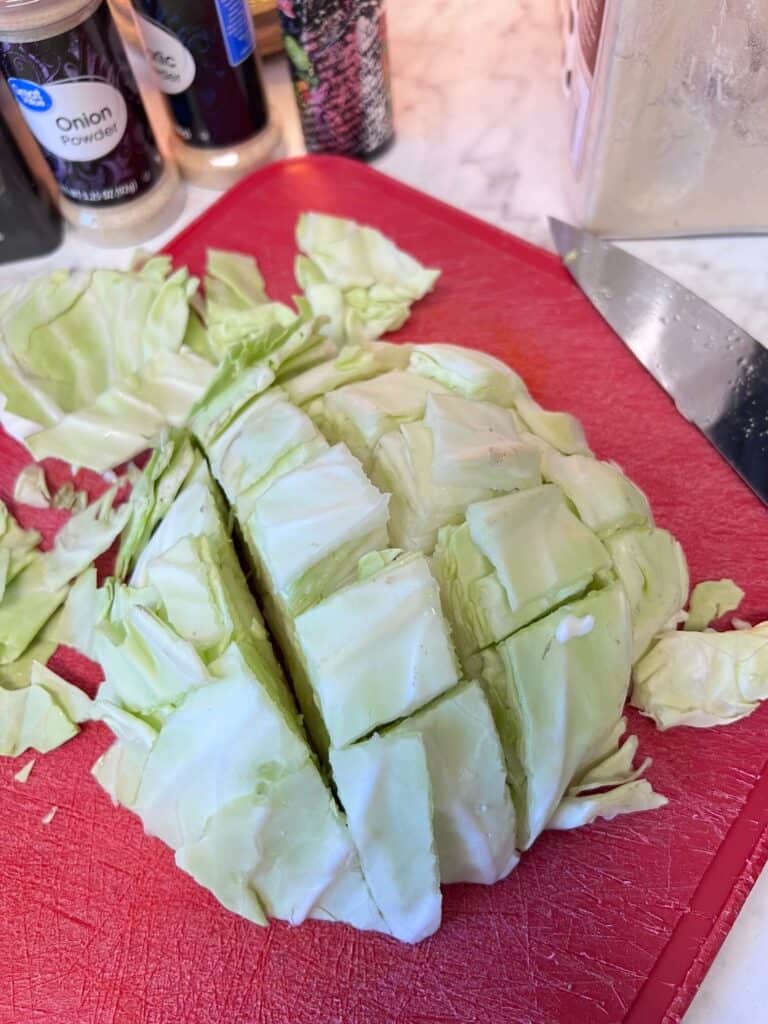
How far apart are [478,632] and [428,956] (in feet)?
1.31

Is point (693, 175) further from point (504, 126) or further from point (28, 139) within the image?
point (28, 139)

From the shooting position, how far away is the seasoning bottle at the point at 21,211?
1.48 metres

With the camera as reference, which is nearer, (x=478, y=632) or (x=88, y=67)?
(x=478, y=632)

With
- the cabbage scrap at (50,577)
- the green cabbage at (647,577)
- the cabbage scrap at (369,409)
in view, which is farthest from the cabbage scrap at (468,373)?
the cabbage scrap at (50,577)

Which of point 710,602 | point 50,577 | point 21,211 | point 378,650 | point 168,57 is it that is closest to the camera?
point 378,650

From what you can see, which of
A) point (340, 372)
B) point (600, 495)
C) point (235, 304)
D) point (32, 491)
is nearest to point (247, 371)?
point (340, 372)

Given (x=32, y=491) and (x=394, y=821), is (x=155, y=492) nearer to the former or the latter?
(x=32, y=491)

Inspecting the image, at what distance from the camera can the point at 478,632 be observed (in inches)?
41.0

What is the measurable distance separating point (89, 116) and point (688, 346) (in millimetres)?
983

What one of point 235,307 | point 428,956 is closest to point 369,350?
point 235,307

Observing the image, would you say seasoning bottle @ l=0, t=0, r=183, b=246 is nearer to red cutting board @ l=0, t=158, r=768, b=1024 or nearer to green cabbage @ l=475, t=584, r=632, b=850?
red cutting board @ l=0, t=158, r=768, b=1024

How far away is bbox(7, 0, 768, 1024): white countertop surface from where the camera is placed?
1.52m

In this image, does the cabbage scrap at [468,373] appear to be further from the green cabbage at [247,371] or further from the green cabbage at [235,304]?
the green cabbage at [235,304]

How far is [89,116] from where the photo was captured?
138 cm
